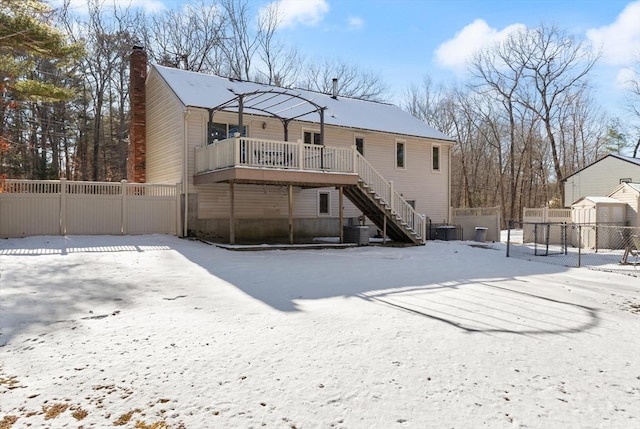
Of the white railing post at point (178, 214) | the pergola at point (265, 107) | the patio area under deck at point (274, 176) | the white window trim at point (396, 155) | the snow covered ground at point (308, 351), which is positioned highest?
the pergola at point (265, 107)

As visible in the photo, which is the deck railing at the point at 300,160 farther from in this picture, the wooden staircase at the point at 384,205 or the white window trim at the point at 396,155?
the white window trim at the point at 396,155

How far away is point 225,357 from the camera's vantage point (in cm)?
442

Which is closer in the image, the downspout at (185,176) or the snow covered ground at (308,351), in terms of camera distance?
the snow covered ground at (308,351)

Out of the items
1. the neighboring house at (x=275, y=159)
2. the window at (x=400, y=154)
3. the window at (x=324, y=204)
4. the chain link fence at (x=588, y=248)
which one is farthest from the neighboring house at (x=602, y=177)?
A: the window at (x=324, y=204)

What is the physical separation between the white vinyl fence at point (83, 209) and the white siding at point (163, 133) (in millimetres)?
1466

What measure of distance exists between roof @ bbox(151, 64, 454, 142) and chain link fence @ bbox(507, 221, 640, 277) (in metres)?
7.24

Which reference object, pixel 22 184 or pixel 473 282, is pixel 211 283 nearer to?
pixel 473 282

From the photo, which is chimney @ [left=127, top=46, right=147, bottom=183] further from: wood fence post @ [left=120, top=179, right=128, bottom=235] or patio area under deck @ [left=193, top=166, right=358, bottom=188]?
patio area under deck @ [left=193, top=166, right=358, bottom=188]

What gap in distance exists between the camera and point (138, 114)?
20.7 m

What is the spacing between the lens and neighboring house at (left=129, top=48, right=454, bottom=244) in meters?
14.5

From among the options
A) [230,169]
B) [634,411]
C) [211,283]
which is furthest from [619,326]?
[230,169]

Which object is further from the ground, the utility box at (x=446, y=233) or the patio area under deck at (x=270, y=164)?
the patio area under deck at (x=270, y=164)

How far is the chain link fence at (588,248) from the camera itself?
12.9 m

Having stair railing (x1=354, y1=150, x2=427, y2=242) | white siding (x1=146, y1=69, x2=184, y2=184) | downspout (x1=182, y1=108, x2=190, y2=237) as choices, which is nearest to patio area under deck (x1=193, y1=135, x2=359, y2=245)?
downspout (x1=182, y1=108, x2=190, y2=237)
